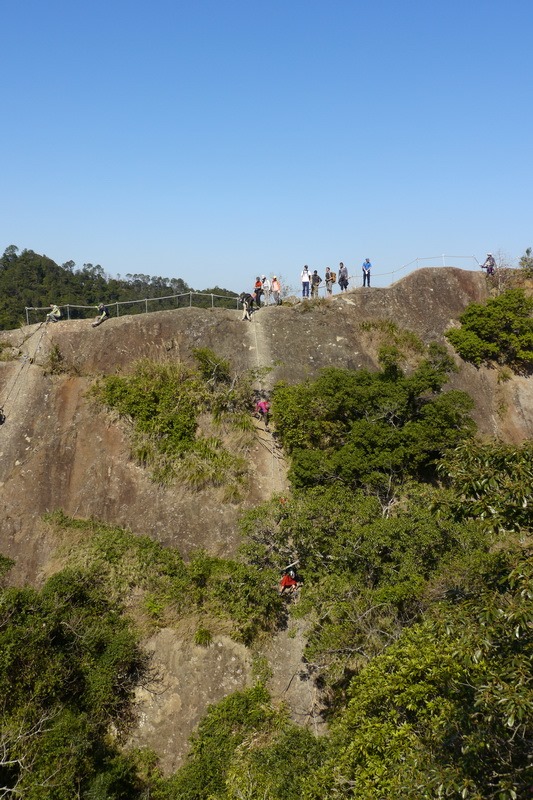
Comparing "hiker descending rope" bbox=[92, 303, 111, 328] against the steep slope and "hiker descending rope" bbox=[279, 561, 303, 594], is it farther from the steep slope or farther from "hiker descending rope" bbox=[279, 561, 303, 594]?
"hiker descending rope" bbox=[279, 561, 303, 594]

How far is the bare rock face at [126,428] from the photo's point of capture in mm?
14570

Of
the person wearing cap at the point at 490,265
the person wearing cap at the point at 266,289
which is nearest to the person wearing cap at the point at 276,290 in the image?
the person wearing cap at the point at 266,289

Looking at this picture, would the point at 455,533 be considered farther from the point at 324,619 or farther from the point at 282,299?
the point at 282,299

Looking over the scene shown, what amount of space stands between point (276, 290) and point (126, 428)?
9606 mm

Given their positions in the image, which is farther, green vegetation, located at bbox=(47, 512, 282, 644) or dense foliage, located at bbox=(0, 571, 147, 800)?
green vegetation, located at bbox=(47, 512, 282, 644)

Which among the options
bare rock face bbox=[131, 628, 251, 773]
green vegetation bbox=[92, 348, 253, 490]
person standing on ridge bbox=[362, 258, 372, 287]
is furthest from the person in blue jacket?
bare rock face bbox=[131, 628, 251, 773]

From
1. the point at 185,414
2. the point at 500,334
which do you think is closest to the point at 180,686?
the point at 185,414

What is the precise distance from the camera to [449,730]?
23.9 feet

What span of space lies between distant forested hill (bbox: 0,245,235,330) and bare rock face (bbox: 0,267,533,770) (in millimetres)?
17025

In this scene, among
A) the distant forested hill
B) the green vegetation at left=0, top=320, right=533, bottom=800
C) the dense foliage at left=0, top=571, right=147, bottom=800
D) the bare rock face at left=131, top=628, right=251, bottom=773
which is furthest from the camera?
the distant forested hill

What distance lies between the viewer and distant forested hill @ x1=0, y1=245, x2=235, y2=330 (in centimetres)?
4294

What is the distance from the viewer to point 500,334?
2447cm

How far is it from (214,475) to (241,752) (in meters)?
8.63

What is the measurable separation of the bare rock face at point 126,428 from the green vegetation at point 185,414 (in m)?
0.55
